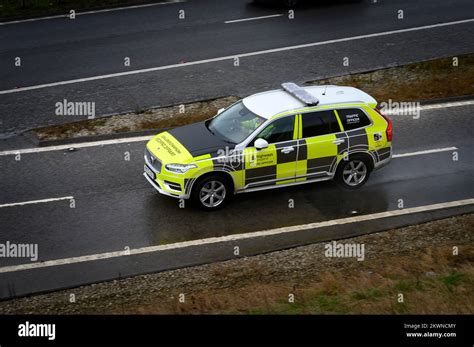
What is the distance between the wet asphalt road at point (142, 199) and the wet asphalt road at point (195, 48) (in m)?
2.53

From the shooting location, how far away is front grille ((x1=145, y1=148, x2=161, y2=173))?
13.0 metres

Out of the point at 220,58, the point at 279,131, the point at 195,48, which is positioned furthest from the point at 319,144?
the point at 195,48

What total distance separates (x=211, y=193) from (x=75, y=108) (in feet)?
19.4

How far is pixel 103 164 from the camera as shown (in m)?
14.9

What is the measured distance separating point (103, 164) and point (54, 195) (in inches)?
60.6

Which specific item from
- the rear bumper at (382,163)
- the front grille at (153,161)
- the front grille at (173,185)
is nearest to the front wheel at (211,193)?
the front grille at (173,185)

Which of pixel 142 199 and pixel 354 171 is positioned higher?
pixel 354 171

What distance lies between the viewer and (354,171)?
45.6 feet

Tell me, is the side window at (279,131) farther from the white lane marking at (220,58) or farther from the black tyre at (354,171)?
the white lane marking at (220,58)

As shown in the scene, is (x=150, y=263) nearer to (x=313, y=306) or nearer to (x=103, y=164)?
(x=313, y=306)

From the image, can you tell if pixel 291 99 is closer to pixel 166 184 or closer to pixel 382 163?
pixel 382 163

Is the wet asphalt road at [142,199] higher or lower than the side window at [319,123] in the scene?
lower

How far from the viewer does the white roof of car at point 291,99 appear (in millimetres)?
13367

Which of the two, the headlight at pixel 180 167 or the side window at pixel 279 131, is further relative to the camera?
the side window at pixel 279 131
